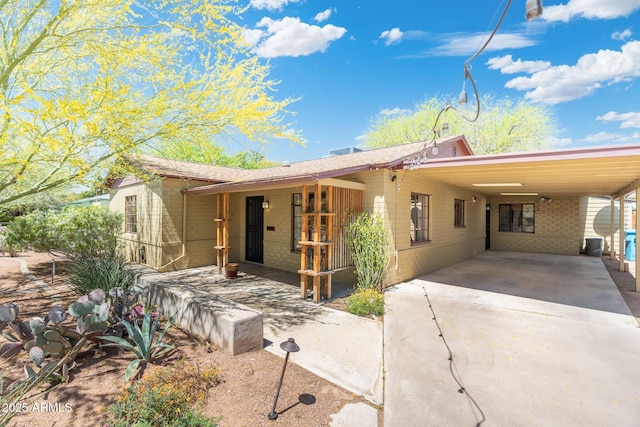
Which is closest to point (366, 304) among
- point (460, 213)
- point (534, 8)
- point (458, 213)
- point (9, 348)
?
point (534, 8)

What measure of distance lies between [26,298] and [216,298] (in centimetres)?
458

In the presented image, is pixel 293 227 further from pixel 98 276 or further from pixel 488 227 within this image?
pixel 488 227

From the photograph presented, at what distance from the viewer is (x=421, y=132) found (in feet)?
81.8

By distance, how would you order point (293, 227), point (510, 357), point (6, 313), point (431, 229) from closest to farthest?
point (6, 313) → point (510, 357) → point (293, 227) → point (431, 229)

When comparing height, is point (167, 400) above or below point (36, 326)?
below

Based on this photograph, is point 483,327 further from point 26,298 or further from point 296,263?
point 26,298

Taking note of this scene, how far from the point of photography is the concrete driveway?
2836 mm

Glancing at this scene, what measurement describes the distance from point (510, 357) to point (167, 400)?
4072 millimetres

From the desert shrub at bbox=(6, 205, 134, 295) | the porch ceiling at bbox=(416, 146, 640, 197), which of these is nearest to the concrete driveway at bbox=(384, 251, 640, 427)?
the porch ceiling at bbox=(416, 146, 640, 197)

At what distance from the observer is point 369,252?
260 inches

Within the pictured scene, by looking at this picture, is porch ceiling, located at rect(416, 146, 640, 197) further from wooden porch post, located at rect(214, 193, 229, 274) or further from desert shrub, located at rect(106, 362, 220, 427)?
desert shrub, located at rect(106, 362, 220, 427)

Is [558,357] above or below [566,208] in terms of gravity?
below

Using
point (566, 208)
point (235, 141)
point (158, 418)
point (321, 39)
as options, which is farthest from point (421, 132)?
point (158, 418)

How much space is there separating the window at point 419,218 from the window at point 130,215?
30.7ft
